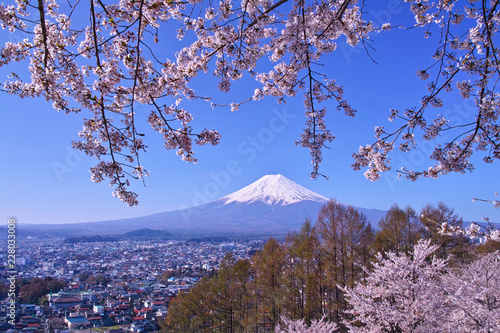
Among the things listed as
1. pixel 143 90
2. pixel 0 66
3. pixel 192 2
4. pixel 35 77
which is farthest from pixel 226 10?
pixel 0 66

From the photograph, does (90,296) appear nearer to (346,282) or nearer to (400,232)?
(346,282)

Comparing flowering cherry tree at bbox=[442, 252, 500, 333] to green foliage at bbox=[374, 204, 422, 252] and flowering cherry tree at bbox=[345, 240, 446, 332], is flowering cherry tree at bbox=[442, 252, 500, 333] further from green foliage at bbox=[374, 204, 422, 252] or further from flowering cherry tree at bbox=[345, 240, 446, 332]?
green foliage at bbox=[374, 204, 422, 252]

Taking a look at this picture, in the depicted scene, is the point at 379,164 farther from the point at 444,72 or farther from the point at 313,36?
the point at 313,36

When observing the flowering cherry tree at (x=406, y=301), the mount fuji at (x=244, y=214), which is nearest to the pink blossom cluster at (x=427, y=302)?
the flowering cherry tree at (x=406, y=301)

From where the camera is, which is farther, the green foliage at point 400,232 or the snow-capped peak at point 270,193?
the snow-capped peak at point 270,193

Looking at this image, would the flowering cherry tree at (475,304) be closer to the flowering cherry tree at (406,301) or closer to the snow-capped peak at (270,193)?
the flowering cherry tree at (406,301)

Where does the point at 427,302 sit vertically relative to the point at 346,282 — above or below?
above

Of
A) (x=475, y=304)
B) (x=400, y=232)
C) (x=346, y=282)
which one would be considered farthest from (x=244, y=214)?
(x=475, y=304)
